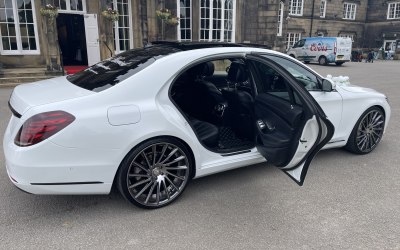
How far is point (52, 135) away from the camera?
2.56 metres

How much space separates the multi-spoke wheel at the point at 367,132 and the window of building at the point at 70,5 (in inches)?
525

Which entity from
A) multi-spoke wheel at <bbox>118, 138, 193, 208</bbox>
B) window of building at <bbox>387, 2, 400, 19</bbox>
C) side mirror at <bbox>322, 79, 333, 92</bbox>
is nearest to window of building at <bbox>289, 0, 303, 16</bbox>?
window of building at <bbox>387, 2, 400, 19</bbox>

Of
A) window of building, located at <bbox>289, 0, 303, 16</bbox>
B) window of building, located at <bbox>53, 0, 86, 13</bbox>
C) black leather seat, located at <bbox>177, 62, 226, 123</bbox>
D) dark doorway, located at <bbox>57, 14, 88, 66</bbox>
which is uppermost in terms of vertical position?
window of building, located at <bbox>289, 0, 303, 16</bbox>

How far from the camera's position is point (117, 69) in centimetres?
336

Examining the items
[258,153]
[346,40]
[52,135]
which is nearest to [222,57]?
[258,153]

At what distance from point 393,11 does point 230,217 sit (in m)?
44.6

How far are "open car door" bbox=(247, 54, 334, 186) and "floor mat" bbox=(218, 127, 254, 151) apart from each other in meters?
0.21

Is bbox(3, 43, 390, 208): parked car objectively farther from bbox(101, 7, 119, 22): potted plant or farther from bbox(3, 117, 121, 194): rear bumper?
bbox(101, 7, 119, 22): potted plant

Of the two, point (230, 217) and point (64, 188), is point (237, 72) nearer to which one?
point (230, 217)

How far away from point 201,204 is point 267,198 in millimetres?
764

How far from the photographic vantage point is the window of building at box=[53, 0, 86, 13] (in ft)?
44.2

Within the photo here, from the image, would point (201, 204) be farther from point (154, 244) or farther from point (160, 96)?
point (160, 96)

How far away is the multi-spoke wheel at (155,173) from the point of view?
295 centimetres

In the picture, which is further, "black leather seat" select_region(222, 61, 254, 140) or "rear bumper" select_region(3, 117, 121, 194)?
"black leather seat" select_region(222, 61, 254, 140)
